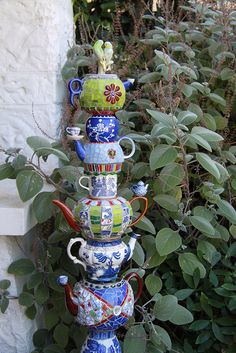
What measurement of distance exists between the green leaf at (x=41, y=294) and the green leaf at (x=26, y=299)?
0.02 metres

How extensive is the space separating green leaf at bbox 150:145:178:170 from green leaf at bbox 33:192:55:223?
0.30 metres

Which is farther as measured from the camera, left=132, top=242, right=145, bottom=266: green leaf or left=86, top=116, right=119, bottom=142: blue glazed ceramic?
left=132, top=242, right=145, bottom=266: green leaf

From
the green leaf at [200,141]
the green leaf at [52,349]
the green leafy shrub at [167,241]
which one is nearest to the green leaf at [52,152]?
the green leafy shrub at [167,241]

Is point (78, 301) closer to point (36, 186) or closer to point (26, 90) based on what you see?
Result: point (36, 186)

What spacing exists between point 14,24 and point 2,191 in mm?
533

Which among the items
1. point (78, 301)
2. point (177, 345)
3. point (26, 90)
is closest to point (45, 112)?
point (26, 90)

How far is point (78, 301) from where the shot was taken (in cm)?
131

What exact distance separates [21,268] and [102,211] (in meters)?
0.46

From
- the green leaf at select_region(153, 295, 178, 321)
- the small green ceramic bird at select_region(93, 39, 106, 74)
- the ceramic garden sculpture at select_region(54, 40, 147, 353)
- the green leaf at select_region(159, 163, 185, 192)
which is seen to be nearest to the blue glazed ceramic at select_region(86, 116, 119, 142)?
the ceramic garden sculpture at select_region(54, 40, 147, 353)

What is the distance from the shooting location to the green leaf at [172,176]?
5.14 feet

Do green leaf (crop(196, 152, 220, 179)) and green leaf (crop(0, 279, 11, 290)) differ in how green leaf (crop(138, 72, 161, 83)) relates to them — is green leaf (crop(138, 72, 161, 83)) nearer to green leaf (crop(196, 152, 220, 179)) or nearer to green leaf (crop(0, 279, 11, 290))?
green leaf (crop(196, 152, 220, 179))

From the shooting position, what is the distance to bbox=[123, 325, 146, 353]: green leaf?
4.62 ft

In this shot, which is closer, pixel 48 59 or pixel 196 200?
pixel 48 59

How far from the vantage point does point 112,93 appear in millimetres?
1240
